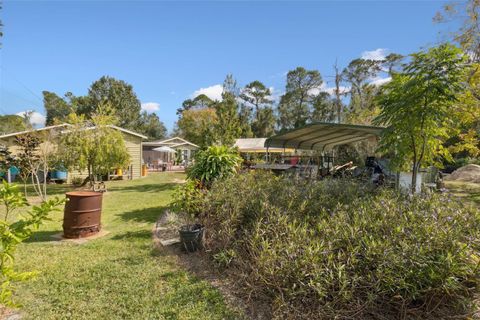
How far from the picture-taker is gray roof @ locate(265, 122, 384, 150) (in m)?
8.17

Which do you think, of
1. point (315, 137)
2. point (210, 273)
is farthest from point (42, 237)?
point (315, 137)

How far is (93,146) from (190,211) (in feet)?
29.4

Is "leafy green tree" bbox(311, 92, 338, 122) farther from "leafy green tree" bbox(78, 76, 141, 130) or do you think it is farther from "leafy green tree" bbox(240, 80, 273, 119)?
"leafy green tree" bbox(78, 76, 141, 130)

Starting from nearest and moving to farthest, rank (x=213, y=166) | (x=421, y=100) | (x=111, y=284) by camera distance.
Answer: (x=111, y=284)
(x=421, y=100)
(x=213, y=166)

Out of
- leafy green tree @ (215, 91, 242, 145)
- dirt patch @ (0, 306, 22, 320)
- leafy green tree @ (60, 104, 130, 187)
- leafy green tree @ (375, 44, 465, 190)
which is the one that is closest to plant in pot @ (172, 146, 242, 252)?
dirt patch @ (0, 306, 22, 320)

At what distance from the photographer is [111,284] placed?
363 cm

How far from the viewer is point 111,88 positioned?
35250 millimetres

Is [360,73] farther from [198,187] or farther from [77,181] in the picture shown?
[198,187]

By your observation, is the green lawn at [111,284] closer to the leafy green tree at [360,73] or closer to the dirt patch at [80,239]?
the dirt patch at [80,239]

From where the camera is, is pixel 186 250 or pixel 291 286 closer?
pixel 291 286

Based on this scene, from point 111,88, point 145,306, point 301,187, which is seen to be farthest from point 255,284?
point 111,88

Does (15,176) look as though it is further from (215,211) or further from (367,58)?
(367,58)

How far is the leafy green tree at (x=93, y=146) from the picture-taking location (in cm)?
1166

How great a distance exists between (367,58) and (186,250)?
117 ft
